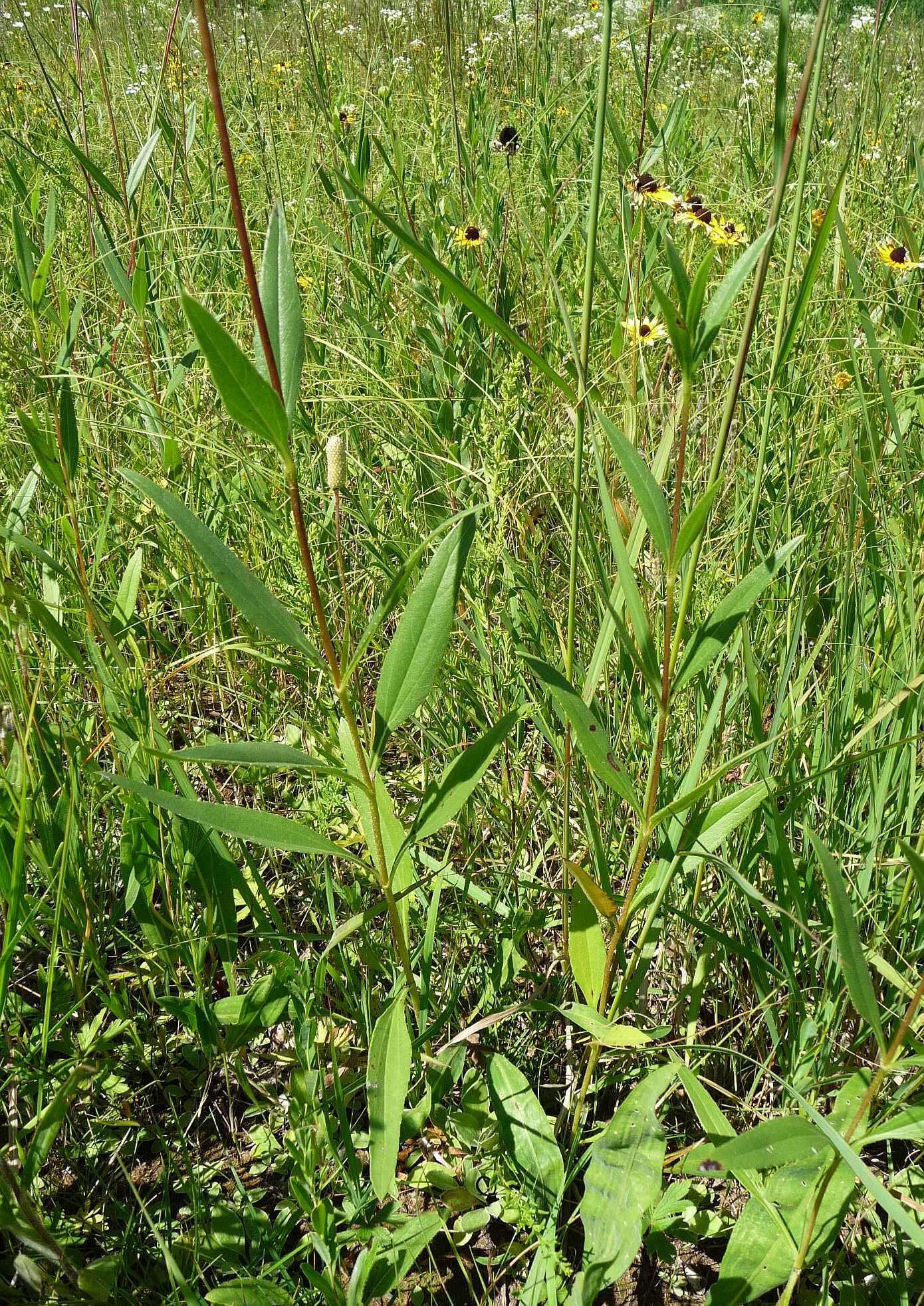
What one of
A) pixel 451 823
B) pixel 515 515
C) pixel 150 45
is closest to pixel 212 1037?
pixel 451 823

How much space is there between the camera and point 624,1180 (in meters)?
0.82

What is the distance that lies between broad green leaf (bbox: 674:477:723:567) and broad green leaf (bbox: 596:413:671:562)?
0.01 meters

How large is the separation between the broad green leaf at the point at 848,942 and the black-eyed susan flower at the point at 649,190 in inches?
39.1

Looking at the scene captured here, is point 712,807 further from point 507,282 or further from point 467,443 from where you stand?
point 507,282

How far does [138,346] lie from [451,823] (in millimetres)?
1227

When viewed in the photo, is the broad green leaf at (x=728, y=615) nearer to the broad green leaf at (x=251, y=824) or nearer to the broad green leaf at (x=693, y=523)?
the broad green leaf at (x=693, y=523)

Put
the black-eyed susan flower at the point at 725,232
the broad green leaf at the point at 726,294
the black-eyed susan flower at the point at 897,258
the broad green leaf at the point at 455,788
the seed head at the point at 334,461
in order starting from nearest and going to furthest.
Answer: the broad green leaf at the point at 726,294, the seed head at the point at 334,461, the broad green leaf at the point at 455,788, the black-eyed susan flower at the point at 725,232, the black-eyed susan flower at the point at 897,258

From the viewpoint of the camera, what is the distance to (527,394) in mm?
1679

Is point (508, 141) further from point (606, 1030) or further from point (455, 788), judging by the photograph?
point (606, 1030)

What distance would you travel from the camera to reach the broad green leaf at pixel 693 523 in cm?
65

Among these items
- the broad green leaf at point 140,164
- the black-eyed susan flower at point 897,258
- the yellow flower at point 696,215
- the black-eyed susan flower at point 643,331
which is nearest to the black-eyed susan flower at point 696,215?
the yellow flower at point 696,215

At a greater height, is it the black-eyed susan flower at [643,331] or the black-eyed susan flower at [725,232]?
the black-eyed susan flower at [725,232]

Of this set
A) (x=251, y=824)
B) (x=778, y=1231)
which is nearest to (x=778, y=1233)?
(x=778, y=1231)

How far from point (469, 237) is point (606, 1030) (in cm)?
161
